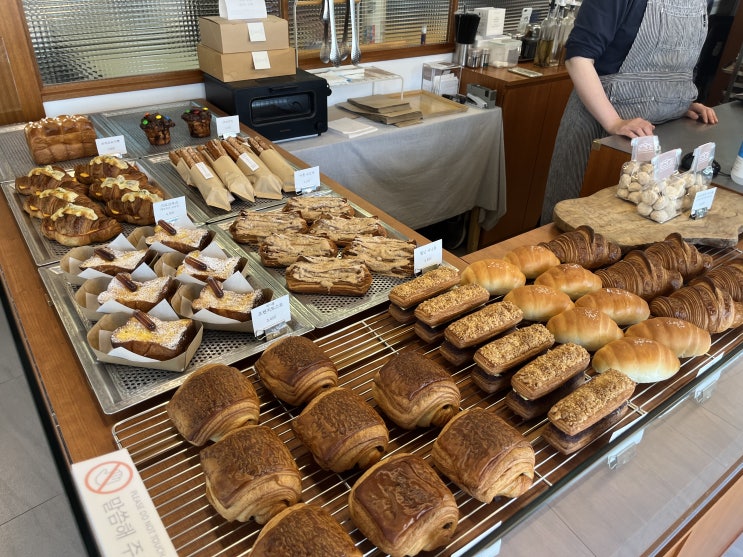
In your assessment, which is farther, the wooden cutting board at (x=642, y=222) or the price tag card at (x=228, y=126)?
the price tag card at (x=228, y=126)

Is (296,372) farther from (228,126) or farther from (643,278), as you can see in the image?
(228,126)

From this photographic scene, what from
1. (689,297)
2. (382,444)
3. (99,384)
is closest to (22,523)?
(99,384)

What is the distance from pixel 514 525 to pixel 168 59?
126 inches

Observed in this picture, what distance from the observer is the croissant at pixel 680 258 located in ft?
5.79

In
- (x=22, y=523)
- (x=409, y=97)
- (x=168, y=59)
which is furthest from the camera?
(x=409, y=97)

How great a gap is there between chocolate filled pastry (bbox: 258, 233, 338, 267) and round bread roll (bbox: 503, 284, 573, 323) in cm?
60

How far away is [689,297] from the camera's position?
1550mm

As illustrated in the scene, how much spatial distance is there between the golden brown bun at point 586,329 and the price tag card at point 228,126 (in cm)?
195

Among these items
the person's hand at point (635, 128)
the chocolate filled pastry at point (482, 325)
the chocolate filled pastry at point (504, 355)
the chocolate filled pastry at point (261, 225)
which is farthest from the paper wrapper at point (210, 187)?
the person's hand at point (635, 128)

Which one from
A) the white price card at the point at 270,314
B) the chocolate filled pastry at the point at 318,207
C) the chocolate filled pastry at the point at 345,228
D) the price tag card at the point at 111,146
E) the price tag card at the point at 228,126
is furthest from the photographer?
the price tag card at the point at 228,126

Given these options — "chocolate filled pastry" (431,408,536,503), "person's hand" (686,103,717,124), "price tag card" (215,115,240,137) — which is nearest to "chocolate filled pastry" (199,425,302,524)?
"chocolate filled pastry" (431,408,536,503)

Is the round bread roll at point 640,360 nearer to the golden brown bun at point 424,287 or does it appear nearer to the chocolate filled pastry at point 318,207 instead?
the golden brown bun at point 424,287

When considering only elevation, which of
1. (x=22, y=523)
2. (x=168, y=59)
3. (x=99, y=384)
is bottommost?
(x=22, y=523)

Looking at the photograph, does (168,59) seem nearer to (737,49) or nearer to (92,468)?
(92,468)
